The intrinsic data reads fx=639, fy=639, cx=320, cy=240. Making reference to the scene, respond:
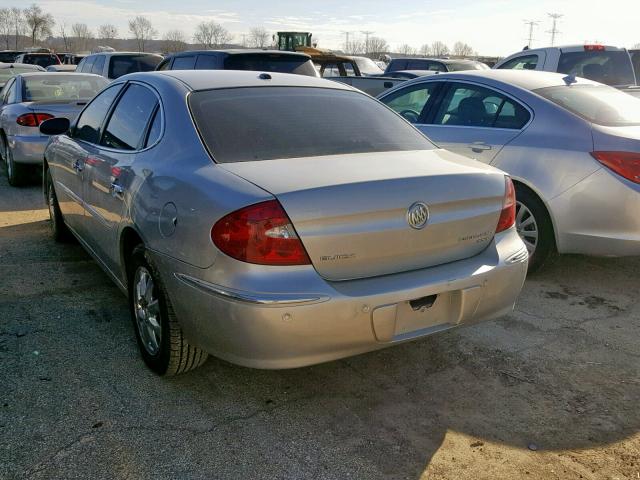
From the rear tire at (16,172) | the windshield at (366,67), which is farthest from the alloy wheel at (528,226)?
the windshield at (366,67)

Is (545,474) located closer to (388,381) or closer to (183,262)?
(388,381)

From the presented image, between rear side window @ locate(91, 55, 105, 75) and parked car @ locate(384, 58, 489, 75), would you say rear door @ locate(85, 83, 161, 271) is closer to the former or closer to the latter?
rear side window @ locate(91, 55, 105, 75)

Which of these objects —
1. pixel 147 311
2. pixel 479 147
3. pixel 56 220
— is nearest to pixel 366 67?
pixel 479 147

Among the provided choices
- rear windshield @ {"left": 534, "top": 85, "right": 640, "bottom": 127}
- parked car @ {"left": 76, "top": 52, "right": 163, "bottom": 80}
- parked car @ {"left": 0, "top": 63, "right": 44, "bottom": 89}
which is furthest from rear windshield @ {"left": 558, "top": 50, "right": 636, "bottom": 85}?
parked car @ {"left": 0, "top": 63, "right": 44, "bottom": 89}

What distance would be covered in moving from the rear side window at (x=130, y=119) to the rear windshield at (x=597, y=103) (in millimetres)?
3054

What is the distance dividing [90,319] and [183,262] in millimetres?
1539

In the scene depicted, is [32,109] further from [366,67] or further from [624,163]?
[366,67]

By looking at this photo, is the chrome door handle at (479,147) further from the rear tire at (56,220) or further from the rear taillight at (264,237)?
the rear tire at (56,220)

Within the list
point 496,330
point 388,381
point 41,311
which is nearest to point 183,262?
point 388,381

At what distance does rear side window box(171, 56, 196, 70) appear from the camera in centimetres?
924

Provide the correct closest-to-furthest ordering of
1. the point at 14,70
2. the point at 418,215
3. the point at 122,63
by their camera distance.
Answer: the point at 418,215
the point at 122,63
the point at 14,70

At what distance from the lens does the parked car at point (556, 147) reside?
174 inches

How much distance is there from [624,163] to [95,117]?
12.2 ft

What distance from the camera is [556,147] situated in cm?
469
